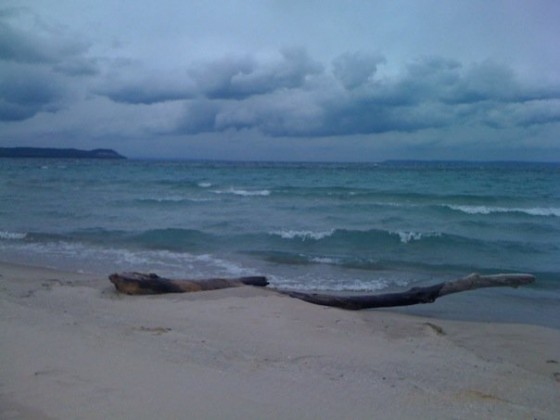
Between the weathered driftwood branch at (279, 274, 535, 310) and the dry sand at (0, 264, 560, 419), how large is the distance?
10.3 inches

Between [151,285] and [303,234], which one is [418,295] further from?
[303,234]

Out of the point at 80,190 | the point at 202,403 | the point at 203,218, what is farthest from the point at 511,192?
the point at 202,403

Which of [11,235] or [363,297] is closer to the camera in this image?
[363,297]

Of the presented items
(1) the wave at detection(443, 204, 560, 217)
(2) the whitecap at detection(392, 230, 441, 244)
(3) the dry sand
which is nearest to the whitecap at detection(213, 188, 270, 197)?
(1) the wave at detection(443, 204, 560, 217)

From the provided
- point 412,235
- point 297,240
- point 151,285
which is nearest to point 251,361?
point 151,285

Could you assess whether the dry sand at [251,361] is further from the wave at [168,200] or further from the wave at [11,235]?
the wave at [168,200]

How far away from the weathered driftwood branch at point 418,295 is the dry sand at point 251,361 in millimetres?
261

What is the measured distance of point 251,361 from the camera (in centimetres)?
543

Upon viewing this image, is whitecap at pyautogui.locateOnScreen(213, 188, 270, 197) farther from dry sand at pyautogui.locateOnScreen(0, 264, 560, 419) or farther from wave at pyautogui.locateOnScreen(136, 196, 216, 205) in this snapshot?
dry sand at pyautogui.locateOnScreen(0, 264, 560, 419)

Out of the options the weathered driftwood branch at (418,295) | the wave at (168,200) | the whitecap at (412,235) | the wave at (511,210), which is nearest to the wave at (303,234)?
the whitecap at (412,235)

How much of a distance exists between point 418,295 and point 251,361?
4070 mm

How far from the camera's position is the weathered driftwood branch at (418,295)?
28.4ft

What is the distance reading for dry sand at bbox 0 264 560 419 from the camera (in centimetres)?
413

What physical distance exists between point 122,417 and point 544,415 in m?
3.35
